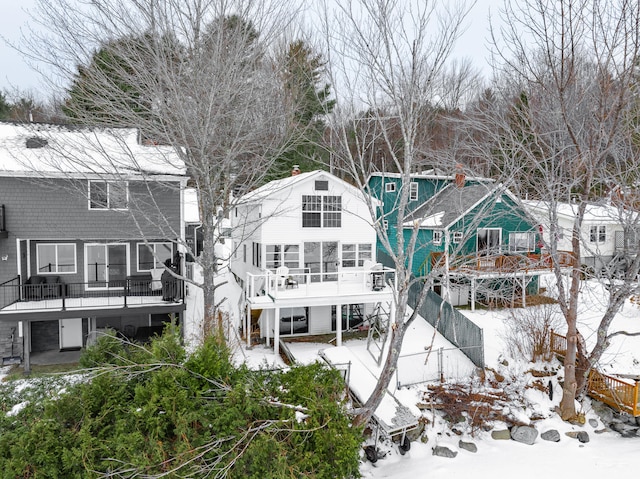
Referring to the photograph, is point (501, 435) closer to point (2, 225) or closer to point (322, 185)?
point (322, 185)

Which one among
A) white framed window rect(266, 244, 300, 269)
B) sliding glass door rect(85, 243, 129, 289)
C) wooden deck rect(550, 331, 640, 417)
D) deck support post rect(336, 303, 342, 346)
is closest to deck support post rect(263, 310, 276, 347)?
white framed window rect(266, 244, 300, 269)

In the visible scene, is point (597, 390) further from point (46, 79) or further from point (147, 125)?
point (46, 79)

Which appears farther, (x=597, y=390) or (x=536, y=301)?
(x=536, y=301)

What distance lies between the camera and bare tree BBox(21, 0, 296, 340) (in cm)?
1044

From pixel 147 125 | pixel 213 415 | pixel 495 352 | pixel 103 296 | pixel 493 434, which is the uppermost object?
pixel 147 125

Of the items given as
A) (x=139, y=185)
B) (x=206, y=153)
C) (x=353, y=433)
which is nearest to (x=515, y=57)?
(x=206, y=153)

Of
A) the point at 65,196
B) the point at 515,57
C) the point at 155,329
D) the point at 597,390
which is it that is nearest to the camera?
the point at 515,57

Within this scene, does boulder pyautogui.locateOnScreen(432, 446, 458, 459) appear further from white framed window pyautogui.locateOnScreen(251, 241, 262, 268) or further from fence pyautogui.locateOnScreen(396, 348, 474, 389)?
white framed window pyautogui.locateOnScreen(251, 241, 262, 268)

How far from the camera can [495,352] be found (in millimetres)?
13719

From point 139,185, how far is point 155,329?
5.15 metres

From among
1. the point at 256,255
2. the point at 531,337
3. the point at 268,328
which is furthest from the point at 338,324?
the point at 531,337

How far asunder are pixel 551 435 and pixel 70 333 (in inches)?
580

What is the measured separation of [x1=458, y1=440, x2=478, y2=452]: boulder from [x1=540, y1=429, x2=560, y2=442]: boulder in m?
1.93

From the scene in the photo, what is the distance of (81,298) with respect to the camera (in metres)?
13.0
